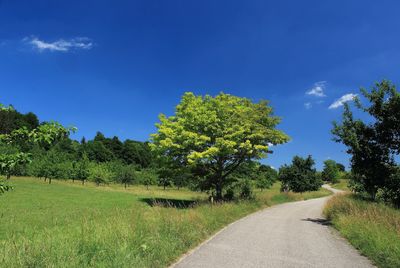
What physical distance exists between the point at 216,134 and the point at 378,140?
40.5ft

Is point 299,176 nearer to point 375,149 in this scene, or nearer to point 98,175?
point 98,175

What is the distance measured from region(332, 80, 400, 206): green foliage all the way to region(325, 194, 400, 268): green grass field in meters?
1.35

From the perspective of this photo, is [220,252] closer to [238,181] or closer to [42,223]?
[42,223]

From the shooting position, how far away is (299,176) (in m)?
63.1

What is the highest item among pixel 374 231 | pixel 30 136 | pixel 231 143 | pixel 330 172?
pixel 330 172

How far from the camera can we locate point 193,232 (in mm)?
11922

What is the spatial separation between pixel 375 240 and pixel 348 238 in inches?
99.4

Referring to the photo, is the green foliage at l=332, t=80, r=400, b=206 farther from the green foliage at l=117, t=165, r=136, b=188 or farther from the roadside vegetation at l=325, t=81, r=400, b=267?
the green foliage at l=117, t=165, r=136, b=188

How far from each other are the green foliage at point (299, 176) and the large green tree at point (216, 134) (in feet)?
111

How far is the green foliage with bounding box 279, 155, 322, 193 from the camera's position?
6323cm

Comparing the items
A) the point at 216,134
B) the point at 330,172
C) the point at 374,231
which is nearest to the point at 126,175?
the point at 216,134

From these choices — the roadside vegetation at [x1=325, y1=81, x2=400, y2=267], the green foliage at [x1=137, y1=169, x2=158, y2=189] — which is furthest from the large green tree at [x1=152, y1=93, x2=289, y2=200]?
the green foliage at [x1=137, y1=169, x2=158, y2=189]

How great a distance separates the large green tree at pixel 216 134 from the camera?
27750mm

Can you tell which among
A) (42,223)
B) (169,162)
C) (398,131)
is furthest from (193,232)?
(169,162)
